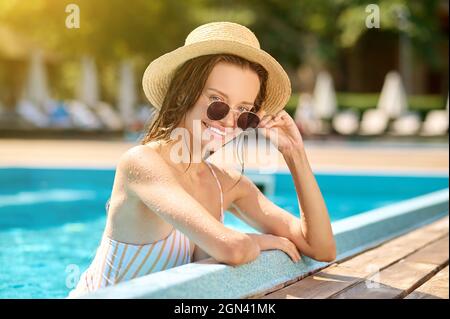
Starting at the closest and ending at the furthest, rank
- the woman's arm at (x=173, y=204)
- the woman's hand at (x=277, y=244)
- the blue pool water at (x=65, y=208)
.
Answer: the woman's arm at (x=173, y=204) → the woman's hand at (x=277, y=244) → the blue pool water at (x=65, y=208)

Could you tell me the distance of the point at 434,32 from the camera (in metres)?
20.9

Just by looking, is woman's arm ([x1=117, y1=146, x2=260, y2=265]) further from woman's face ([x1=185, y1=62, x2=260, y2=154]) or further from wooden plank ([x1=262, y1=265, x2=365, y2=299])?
wooden plank ([x1=262, y1=265, x2=365, y2=299])

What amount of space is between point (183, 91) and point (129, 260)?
66 cm

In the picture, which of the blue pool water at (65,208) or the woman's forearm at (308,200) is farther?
the blue pool water at (65,208)

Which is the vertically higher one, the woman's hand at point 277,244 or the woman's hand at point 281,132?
the woman's hand at point 281,132

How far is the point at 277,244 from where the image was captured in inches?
117

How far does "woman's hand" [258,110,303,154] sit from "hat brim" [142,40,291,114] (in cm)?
8

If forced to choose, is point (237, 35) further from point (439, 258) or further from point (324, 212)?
point (439, 258)

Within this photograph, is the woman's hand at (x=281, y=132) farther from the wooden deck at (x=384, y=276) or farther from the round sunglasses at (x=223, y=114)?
the wooden deck at (x=384, y=276)

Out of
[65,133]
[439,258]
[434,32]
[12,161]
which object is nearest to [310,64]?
[434,32]

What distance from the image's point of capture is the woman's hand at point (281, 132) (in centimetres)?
286

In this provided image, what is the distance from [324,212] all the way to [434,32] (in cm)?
1923

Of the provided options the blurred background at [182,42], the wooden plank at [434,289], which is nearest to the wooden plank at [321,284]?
the wooden plank at [434,289]

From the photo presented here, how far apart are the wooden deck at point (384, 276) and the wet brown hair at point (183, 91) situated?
606 mm
